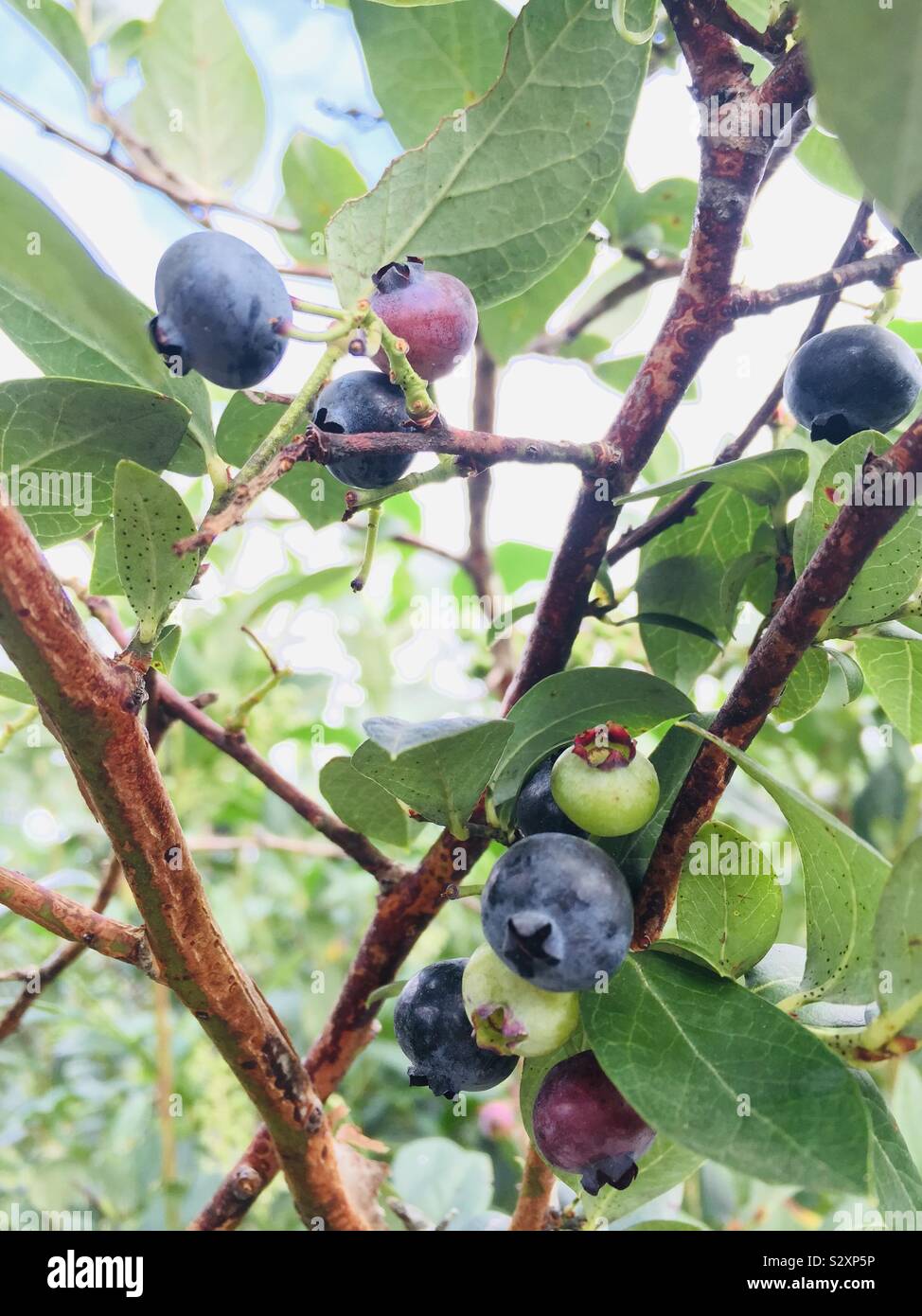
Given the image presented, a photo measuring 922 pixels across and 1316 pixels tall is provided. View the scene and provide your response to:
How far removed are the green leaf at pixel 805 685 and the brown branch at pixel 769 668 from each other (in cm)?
11

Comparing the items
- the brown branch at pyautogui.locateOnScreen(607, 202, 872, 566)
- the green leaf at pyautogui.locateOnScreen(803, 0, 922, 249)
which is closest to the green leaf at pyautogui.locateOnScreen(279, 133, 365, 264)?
the brown branch at pyautogui.locateOnScreen(607, 202, 872, 566)

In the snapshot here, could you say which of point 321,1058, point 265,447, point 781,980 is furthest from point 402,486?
point 321,1058

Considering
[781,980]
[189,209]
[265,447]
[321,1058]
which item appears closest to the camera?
[265,447]

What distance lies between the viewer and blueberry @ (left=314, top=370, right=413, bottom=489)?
0.58m

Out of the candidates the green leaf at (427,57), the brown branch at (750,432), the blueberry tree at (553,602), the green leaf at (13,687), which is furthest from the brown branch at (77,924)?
the green leaf at (427,57)

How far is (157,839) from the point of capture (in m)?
0.57

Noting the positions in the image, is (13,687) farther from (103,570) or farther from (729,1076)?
(729,1076)

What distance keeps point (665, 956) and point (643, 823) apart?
8 cm

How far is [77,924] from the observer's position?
668mm

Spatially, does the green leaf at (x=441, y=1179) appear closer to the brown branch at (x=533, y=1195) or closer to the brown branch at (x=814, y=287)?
the brown branch at (x=533, y=1195)

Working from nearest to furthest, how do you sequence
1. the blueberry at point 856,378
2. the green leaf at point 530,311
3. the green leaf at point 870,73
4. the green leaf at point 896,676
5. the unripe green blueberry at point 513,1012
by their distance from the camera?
the green leaf at point 870,73 < the unripe green blueberry at point 513,1012 < the blueberry at point 856,378 < the green leaf at point 896,676 < the green leaf at point 530,311

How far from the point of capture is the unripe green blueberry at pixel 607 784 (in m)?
0.57

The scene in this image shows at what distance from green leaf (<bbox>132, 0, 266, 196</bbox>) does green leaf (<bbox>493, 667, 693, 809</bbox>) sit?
105 centimetres

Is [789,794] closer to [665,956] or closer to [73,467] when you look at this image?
[665,956]
